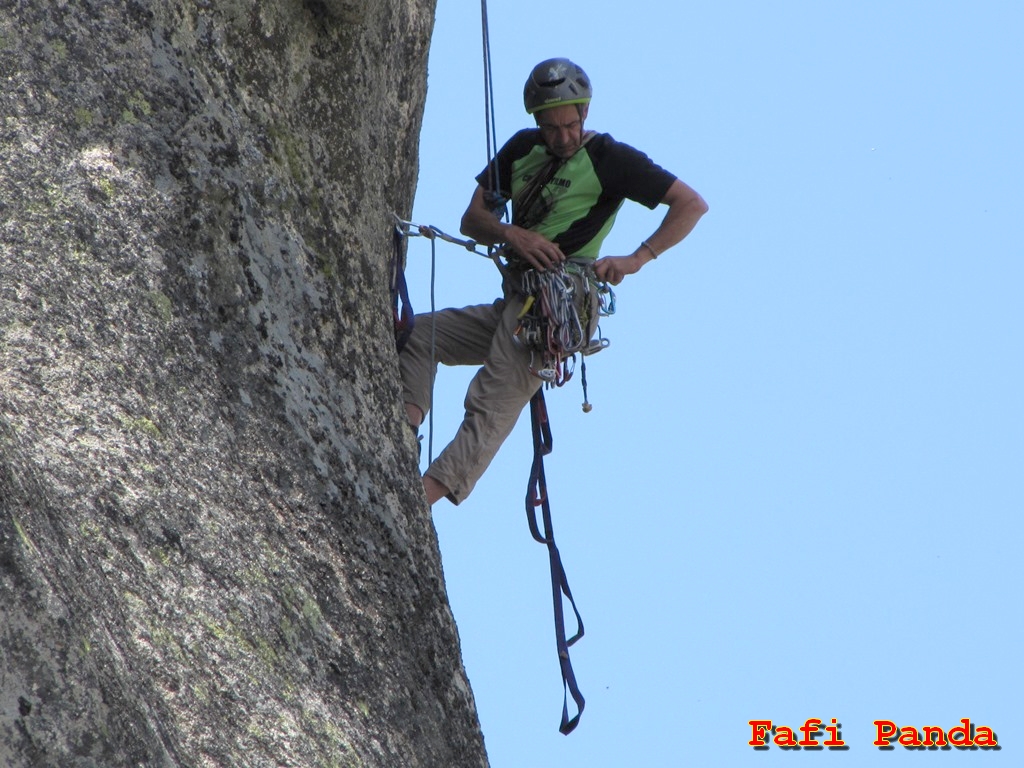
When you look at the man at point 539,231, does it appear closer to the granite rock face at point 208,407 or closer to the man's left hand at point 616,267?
the man's left hand at point 616,267

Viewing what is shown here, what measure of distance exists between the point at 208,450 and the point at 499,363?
2.30m

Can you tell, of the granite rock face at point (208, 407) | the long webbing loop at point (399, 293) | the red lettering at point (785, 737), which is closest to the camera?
the granite rock face at point (208, 407)

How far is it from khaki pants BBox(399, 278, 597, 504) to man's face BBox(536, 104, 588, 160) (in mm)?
570

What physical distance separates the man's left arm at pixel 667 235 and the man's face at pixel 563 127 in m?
0.46

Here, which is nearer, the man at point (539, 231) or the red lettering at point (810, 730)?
the man at point (539, 231)

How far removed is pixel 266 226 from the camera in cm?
491

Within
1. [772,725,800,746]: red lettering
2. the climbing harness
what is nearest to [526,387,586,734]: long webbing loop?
the climbing harness

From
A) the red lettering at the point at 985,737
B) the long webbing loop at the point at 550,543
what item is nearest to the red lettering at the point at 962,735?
the red lettering at the point at 985,737

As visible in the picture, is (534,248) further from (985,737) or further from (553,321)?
(985,737)

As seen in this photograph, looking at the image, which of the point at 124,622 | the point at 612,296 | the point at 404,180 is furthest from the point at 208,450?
the point at 612,296

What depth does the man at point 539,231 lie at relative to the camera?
20.9ft

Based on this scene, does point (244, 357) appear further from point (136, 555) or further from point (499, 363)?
point (499, 363)

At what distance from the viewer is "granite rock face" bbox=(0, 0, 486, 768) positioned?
375cm

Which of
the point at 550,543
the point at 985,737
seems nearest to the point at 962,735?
the point at 985,737
